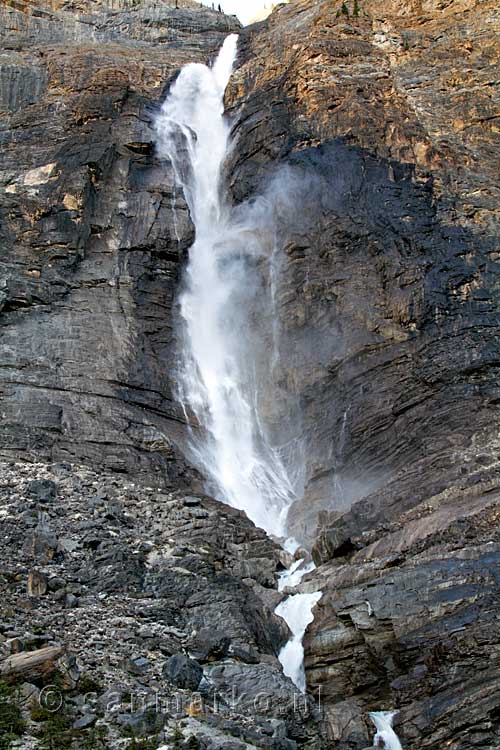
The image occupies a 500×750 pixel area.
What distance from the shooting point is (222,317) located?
43.0m

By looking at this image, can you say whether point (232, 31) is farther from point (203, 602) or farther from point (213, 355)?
point (203, 602)

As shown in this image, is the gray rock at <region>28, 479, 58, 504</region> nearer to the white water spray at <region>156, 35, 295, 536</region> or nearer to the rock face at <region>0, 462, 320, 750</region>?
the rock face at <region>0, 462, 320, 750</region>

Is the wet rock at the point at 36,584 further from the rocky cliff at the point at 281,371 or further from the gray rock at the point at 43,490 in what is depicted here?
the gray rock at the point at 43,490

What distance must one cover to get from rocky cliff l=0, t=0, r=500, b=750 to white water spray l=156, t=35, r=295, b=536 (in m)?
1.04

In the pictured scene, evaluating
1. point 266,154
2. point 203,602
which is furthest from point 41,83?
point 203,602

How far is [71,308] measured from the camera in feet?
129

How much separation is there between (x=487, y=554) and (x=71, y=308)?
20253 millimetres

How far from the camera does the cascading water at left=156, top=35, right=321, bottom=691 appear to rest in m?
37.0

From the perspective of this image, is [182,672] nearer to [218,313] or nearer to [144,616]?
[144,616]

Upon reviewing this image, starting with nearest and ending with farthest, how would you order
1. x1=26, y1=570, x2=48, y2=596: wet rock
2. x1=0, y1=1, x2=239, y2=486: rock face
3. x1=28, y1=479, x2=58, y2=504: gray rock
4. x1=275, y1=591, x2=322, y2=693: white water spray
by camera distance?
1. x1=26, y1=570, x2=48, y2=596: wet rock
2. x1=275, y1=591, x2=322, y2=693: white water spray
3. x1=28, y1=479, x2=58, y2=504: gray rock
4. x1=0, y1=1, x2=239, y2=486: rock face

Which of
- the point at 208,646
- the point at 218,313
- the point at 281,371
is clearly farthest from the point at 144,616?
the point at 218,313

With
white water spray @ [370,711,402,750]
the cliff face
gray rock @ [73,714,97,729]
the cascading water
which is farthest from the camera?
the cascading water

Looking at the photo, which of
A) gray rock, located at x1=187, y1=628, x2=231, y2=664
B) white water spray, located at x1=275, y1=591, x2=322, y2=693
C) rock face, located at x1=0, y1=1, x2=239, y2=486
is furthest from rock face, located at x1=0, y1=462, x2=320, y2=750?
rock face, located at x1=0, y1=1, x2=239, y2=486

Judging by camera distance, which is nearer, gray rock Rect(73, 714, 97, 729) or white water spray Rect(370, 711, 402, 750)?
gray rock Rect(73, 714, 97, 729)
